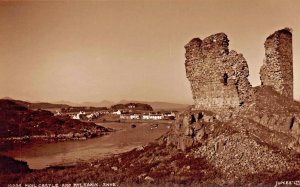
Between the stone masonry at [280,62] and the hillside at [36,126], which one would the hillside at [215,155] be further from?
the hillside at [36,126]

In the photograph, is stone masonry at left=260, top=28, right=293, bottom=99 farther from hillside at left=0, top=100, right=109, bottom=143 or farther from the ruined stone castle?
hillside at left=0, top=100, right=109, bottom=143

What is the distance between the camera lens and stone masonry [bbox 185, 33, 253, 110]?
13.6 meters

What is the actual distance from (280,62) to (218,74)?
2.28 m

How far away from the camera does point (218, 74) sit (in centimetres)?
1380

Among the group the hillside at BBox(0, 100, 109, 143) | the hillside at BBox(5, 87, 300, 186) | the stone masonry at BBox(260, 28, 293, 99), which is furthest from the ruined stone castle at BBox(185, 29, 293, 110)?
the hillside at BBox(0, 100, 109, 143)

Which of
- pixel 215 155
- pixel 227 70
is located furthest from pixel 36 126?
pixel 215 155

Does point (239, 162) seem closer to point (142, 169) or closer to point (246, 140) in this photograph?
point (246, 140)

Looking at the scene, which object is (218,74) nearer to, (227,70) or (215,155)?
(227,70)

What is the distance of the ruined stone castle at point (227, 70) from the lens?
13586 mm

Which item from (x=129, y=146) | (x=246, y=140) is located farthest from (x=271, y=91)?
(x=129, y=146)

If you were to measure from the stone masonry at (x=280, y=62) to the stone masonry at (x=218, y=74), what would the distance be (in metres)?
1.46

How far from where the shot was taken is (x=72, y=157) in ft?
66.0

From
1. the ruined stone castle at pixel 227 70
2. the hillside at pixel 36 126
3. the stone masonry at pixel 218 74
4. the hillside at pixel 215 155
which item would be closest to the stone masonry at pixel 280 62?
the ruined stone castle at pixel 227 70

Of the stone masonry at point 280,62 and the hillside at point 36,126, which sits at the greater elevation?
the stone masonry at point 280,62
